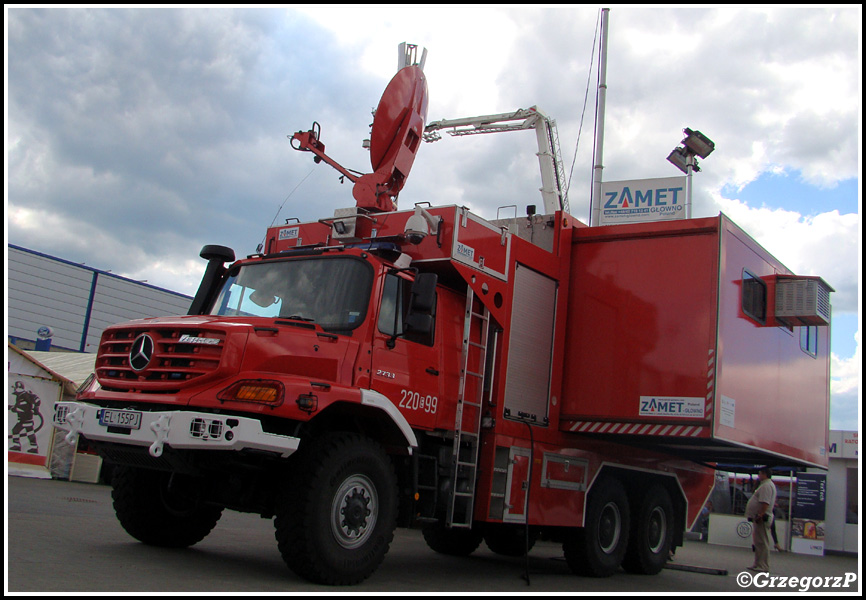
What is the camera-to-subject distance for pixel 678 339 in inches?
341

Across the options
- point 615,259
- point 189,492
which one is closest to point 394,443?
point 189,492

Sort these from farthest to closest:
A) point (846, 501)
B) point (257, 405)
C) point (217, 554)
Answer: point (846, 501), point (217, 554), point (257, 405)

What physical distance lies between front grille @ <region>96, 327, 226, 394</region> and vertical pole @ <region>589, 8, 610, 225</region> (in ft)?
34.2

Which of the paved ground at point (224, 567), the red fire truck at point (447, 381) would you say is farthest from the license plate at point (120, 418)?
the paved ground at point (224, 567)

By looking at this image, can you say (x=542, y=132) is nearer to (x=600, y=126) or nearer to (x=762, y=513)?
(x=600, y=126)

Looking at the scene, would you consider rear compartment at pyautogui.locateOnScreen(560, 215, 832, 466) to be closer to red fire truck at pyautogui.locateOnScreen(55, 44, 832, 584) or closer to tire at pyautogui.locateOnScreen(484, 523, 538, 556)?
red fire truck at pyautogui.locateOnScreen(55, 44, 832, 584)

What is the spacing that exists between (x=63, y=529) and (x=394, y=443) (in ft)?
13.7

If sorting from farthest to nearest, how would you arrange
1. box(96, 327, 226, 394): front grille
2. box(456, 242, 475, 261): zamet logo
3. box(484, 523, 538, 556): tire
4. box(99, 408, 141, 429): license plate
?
box(484, 523, 538, 556): tire → box(456, 242, 475, 261): zamet logo → box(96, 327, 226, 394): front grille → box(99, 408, 141, 429): license plate

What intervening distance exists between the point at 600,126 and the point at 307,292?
40.5 ft

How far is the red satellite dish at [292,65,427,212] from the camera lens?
32.6 feet

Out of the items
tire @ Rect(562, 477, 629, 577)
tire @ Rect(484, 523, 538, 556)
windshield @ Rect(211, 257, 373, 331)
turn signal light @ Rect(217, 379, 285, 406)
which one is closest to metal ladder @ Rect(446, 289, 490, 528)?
windshield @ Rect(211, 257, 373, 331)

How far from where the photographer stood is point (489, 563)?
10.6 meters

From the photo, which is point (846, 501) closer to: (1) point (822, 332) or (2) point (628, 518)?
(1) point (822, 332)

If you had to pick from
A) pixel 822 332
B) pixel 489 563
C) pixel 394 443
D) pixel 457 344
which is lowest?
pixel 489 563
